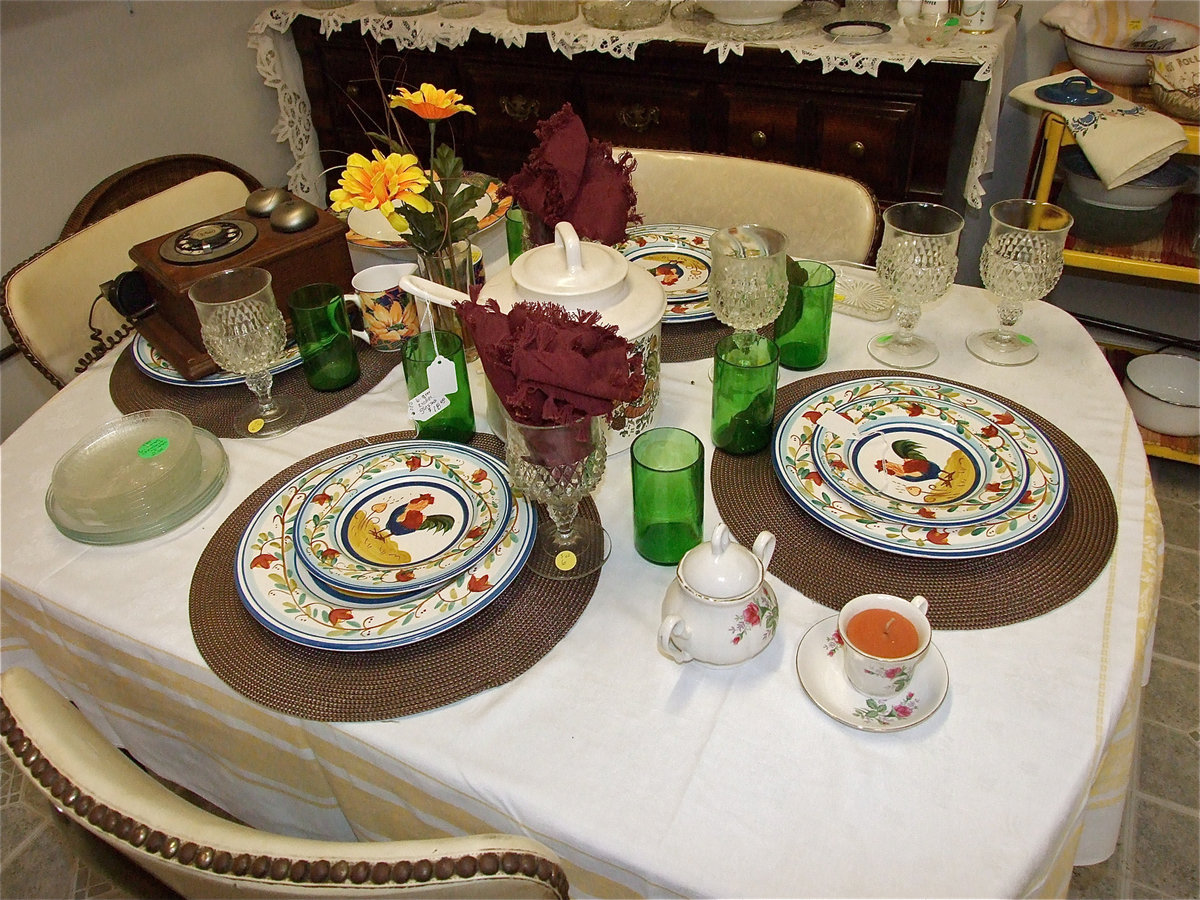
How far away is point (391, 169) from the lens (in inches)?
38.0

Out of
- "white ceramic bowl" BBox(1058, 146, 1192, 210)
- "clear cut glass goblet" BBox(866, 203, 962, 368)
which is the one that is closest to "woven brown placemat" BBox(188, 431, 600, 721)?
"clear cut glass goblet" BBox(866, 203, 962, 368)

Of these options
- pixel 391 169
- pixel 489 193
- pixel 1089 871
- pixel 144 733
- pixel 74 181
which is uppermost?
pixel 391 169

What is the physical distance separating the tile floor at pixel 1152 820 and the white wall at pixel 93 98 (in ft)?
3.40

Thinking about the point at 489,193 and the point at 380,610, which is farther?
the point at 489,193

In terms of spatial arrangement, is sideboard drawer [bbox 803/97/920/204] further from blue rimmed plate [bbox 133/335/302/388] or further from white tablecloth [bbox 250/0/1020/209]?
blue rimmed plate [bbox 133/335/302/388]

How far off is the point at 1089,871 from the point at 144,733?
136cm

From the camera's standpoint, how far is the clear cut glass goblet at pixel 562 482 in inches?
30.7

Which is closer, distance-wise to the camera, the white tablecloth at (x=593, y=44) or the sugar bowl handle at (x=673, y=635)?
the sugar bowl handle at (x=673, y=635)

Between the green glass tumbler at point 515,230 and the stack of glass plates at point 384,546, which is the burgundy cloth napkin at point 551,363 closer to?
the stack of glass plates at point 384,546

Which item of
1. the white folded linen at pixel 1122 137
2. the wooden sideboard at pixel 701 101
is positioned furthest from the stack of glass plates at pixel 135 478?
the white folded linen at pixel 1122 137

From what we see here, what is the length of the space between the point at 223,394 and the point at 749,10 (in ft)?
5.04

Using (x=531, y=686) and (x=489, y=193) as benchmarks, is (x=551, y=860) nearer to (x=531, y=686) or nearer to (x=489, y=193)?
(x=531, y=686)

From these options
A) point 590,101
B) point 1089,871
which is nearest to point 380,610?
point 1089,871

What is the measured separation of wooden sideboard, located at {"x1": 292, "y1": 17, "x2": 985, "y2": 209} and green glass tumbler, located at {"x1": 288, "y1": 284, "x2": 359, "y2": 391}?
90 centimetres
